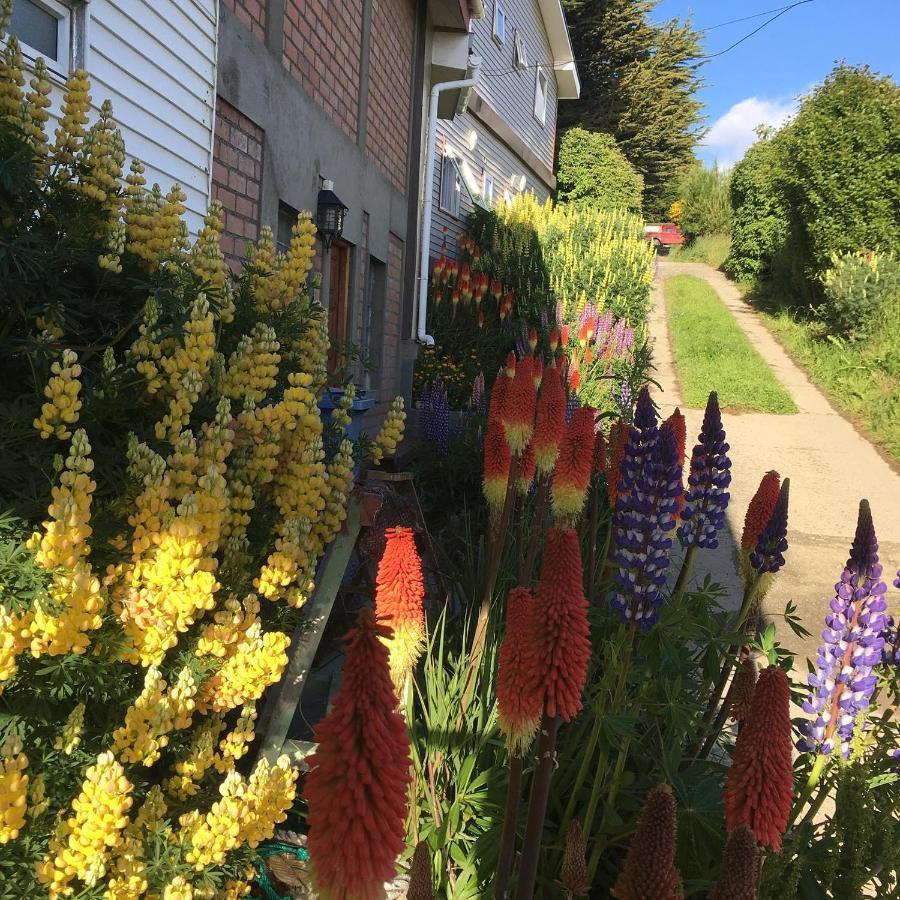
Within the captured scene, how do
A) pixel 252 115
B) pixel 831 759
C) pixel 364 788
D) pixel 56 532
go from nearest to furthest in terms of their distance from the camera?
pixel 364 788 < pixel 56 532 < pixel 831 759 < pixel 252 115

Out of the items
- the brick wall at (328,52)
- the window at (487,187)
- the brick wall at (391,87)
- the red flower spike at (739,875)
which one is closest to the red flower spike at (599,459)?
the red flower spike at (739,875)

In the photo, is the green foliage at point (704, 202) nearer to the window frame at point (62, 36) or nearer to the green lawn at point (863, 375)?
the green lawn at point (863, 375)

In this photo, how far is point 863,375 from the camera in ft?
43.7

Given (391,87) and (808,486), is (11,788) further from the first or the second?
(808,486)

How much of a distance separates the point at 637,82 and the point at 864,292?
20.5 m

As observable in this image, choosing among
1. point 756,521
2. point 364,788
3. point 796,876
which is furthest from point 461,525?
point 364,788

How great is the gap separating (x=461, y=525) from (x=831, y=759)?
3.55 meters

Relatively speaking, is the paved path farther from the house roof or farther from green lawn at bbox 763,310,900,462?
the house roof

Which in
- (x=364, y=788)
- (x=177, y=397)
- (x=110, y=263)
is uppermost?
(x=110, y=263)

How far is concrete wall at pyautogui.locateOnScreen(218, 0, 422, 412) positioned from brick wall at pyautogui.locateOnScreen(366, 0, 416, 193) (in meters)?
0.02

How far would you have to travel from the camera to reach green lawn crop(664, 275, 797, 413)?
41.5 ft

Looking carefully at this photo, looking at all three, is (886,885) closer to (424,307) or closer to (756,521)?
(756,521)

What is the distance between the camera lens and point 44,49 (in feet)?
10.4

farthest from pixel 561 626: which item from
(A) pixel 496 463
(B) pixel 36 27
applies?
(B) pixel 36 27
